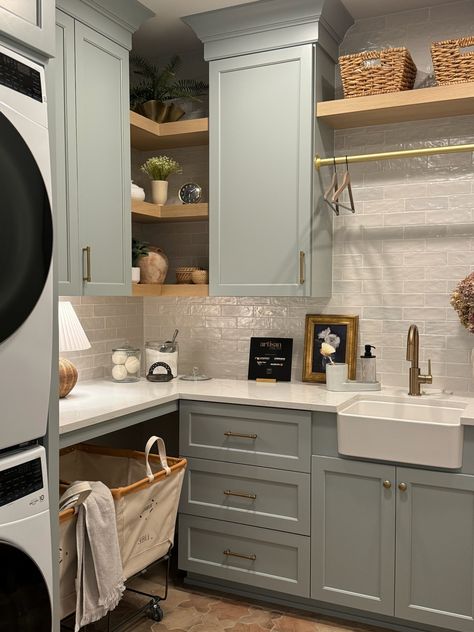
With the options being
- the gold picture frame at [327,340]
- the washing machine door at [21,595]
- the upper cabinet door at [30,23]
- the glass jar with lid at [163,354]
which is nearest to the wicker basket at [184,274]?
the glass jar with lid at [163,354]

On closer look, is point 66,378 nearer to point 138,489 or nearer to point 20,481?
point 138,489

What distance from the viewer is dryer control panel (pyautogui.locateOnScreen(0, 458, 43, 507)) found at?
153 centimetres

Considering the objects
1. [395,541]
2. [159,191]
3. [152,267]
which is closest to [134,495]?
[395,541]

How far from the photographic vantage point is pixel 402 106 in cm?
288

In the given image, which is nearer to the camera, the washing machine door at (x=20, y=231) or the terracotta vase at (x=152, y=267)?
the washing machine door at (x=20, y=231)

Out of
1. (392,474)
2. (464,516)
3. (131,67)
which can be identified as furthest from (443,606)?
(131,67)

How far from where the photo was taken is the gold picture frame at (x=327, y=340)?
10.6 ft

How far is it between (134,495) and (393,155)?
1.79 m

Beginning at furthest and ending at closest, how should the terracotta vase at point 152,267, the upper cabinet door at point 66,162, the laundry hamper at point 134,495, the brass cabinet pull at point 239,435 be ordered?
the terracotta vase at point 152,267 → the brass cabinet pull at point 239,435 → the upper cabinet door at point 66,162 → the laundry hamper at point 134,495

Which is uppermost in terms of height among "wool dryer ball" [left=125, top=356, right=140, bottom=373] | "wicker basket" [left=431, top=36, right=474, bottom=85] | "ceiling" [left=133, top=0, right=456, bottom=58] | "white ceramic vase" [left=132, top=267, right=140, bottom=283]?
"ceiling" [left=133, top=0, right=456, bottom=58]

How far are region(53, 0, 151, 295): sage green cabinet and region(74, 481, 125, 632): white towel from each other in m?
0.85

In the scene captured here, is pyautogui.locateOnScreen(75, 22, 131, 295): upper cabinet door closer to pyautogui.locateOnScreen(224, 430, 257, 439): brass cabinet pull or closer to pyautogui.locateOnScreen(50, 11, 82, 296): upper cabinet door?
pyautogui.locateOnScreen(50, 11, 82, 296): upper cabinet door

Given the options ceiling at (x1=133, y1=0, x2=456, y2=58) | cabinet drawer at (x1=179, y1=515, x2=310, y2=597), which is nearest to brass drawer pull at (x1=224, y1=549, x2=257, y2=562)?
cabinet drawer at (x1=179, y1=515, x2=310, y2=597)

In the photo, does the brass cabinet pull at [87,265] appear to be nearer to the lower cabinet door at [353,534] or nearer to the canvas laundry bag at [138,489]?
the canvas laundry bag at [138,489]
